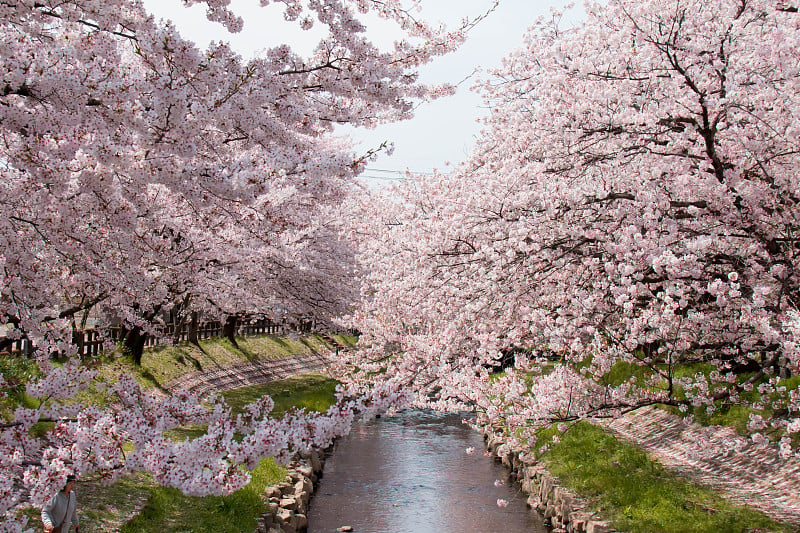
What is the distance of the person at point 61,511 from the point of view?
646cm

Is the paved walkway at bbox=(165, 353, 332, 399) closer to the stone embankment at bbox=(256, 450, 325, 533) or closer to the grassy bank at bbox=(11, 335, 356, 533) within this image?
the grassy bank at bbox=(11, 335, 356, 533)

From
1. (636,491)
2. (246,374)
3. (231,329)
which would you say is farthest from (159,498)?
(231,329)

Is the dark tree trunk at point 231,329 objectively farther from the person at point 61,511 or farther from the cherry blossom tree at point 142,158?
the person at point 61,511

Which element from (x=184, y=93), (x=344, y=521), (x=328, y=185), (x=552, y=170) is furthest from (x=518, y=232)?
(x=344, y=521)

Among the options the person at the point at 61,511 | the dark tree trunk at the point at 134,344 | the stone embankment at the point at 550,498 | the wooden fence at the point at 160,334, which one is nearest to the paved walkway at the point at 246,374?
the dark tree trunk at the point at 134,344

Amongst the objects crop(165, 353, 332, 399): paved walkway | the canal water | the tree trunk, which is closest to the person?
the canal water

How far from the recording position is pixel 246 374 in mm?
27578

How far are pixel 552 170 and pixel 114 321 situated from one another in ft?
71.2

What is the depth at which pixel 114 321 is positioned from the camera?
88.7 ft

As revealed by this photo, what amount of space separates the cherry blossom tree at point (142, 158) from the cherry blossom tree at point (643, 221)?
109 inches

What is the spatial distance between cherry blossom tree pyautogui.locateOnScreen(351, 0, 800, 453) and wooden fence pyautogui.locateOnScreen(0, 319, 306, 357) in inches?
229

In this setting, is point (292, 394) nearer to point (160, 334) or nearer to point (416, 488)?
point (160, 334)

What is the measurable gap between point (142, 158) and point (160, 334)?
13405 mm

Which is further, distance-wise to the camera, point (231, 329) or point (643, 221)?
point (231, 329)
